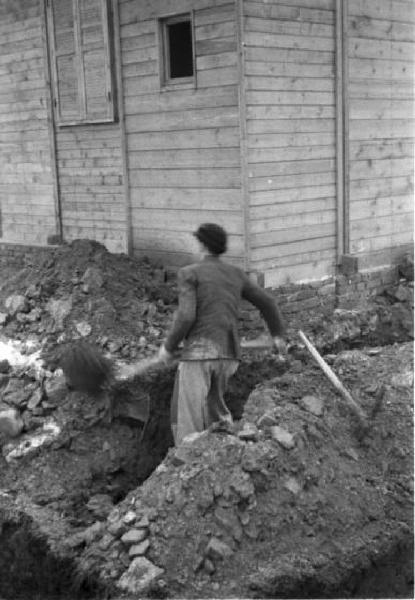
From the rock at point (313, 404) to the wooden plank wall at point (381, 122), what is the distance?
12.1 feet

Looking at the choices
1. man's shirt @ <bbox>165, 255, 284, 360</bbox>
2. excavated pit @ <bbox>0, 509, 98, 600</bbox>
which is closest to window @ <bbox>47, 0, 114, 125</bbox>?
man's shirt @ <bbox>165, 255, 284, 360</bbox>

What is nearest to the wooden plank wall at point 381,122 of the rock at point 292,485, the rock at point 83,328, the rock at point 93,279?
the rock at point 93,279

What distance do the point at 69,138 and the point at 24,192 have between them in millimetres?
1377

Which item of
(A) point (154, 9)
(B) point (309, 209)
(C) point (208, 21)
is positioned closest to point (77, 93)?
(A) point (154, 9)

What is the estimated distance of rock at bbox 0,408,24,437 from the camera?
7953 millimetres

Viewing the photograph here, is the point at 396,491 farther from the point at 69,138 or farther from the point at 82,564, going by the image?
the point at 69,138

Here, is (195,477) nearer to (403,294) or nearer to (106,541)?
(106,541)

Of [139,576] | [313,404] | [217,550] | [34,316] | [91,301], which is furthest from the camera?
[34,316]

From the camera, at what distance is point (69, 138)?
11.0 meters

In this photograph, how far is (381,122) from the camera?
34.2ft

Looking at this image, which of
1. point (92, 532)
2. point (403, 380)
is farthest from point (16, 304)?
point (403, 380)

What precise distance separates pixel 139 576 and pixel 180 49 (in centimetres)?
650

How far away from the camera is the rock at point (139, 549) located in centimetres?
571

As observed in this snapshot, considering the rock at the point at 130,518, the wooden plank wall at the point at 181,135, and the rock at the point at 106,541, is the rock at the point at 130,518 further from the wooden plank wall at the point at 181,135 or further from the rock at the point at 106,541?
the wooden plank wall at the point at 181,135
